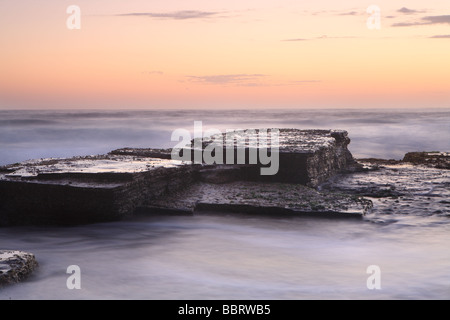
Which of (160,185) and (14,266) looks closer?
(14,266)

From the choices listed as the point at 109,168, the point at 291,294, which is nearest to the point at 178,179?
the point at 109,168

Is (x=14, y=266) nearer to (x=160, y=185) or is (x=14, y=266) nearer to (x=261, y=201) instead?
(x=160, y=185)

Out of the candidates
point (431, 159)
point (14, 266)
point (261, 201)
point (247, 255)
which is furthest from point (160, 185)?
point (431, 159)

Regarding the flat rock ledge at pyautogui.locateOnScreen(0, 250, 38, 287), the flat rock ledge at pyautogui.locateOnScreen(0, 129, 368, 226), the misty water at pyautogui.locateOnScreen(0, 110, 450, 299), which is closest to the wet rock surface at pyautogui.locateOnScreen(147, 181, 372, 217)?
the flat rock ledge at pyautogui.locateOnScreen(0, 129, 368, 226)

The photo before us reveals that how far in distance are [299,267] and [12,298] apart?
256 centimetres

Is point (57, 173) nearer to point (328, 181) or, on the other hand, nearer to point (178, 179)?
point (178, 179)

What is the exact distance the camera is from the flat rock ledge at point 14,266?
13.1ft

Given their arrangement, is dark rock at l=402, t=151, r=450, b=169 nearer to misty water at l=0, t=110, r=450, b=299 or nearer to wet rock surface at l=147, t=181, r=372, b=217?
misty water at l=0, t=110, r=450, b=299

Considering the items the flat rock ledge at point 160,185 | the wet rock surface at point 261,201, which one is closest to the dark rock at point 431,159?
the flat rock ledge at point 160,185

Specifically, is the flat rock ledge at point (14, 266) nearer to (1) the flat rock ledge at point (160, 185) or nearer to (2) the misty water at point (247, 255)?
(2) the misty water at point (247, 255)

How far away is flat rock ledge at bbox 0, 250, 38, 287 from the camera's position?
3986 mm

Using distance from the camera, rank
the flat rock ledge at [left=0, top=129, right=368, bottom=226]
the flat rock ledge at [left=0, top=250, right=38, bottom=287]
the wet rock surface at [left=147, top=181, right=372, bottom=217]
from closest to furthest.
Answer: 1. the flat rock ledge at [left=0, top=250, right=38, bottom=287]
2. the flat rock ledge at [left=0, top=129, right=368, bottom=226]
3. the wet rock surface at [left=147, top=181, right=372, bottom=217]

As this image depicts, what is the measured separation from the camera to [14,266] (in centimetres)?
414

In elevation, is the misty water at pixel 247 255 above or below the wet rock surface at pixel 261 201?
below
